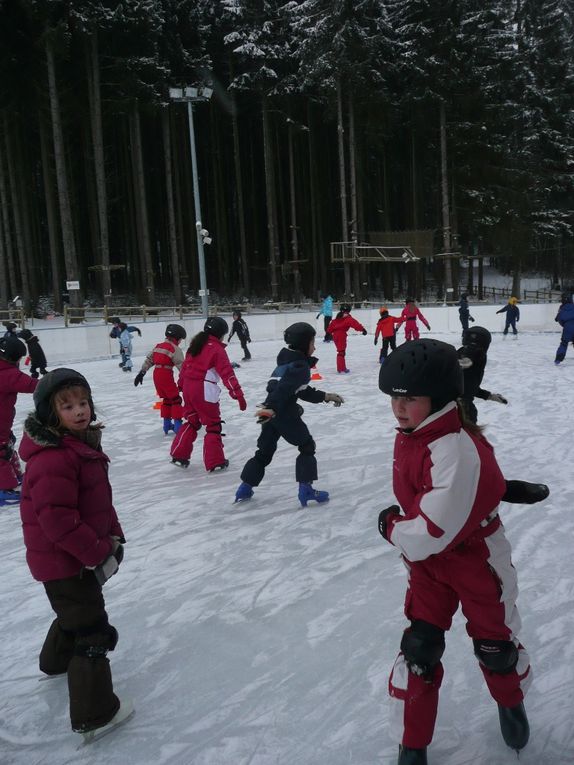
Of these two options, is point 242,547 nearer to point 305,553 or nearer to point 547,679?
point 305,553

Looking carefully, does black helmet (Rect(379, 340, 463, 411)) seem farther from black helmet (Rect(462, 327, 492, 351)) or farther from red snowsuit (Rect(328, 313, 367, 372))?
red snowsuit (Rect(328, 313, 367, 372))

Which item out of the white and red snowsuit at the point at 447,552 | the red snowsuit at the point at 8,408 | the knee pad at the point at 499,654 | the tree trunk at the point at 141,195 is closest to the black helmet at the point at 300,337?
the red snowsuit at the point at 8,408

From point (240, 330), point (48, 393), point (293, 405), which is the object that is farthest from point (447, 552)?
point (240, 330)

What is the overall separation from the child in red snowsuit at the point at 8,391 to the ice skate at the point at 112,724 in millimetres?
3003

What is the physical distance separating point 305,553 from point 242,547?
0.44 metres

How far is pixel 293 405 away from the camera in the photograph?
15.1ft

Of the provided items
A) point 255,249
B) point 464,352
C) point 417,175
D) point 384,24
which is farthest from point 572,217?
point 464,352

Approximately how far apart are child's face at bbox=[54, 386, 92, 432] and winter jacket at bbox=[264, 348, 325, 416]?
219 centimetres

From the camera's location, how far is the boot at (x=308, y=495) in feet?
15.6

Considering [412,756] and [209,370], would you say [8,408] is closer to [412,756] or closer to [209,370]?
[209,370]

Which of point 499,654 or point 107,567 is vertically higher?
point 107,567

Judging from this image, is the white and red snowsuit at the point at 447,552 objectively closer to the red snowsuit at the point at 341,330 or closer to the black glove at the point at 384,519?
the black glove at the point at 384,519

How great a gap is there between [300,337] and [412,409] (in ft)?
8.45

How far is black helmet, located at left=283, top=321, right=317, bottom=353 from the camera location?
14.5ft
